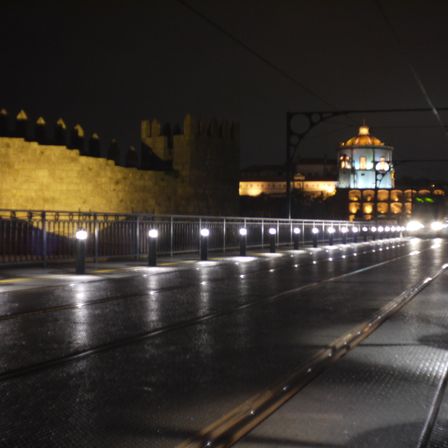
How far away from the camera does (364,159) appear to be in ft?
545

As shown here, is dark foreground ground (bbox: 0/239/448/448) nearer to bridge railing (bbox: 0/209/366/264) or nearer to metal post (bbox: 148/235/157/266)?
bridge railing (bbox: 0/209/366/264)

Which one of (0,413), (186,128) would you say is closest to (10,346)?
(0,413)

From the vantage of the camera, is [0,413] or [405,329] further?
[405,329]

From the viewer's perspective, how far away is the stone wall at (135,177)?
4347cm

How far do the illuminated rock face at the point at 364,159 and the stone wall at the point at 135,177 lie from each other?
99.1 meters

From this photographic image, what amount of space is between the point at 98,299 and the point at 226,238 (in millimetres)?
16774

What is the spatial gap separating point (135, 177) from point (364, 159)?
120269mm

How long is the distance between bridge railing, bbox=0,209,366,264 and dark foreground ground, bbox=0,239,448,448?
498 centimetres

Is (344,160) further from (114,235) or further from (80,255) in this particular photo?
(80,255)

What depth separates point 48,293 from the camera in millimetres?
12055

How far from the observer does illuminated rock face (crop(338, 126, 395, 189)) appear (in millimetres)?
160625

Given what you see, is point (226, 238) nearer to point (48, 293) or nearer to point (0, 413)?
point (48, 293)

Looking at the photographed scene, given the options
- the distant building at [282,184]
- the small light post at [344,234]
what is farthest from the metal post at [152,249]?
the distant building at [282,184]

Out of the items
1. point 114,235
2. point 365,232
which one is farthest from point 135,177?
point 114,235
